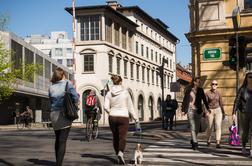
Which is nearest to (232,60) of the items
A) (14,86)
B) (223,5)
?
(223,5)

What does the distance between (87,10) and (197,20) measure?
26.4m

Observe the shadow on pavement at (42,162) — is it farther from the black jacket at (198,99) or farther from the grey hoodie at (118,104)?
the black jacket at (198,99)

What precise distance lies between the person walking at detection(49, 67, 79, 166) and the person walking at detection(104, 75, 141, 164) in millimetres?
1179

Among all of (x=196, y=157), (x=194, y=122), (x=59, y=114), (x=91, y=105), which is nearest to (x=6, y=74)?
(x=91, y=105)

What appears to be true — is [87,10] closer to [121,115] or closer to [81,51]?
[81,51]

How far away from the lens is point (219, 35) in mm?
17844

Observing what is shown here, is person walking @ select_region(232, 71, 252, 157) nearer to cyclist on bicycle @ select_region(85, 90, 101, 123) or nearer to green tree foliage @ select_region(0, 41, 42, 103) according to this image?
cyclist on bicycle @ select_region(85, 90, 101, 123)

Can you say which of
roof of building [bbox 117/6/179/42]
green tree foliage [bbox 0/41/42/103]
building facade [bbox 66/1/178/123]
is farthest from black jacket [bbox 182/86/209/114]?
roof of building [bbox 117/6/179/42]

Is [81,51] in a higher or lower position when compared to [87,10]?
lower

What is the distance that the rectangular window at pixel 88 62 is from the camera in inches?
1696

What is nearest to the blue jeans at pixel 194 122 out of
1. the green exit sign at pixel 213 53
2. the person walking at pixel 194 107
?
the person walking at pixel 194 107

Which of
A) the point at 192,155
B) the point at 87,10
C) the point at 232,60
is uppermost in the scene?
the point at 87,10

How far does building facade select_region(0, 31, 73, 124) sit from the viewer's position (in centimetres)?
4488

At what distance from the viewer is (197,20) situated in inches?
732
